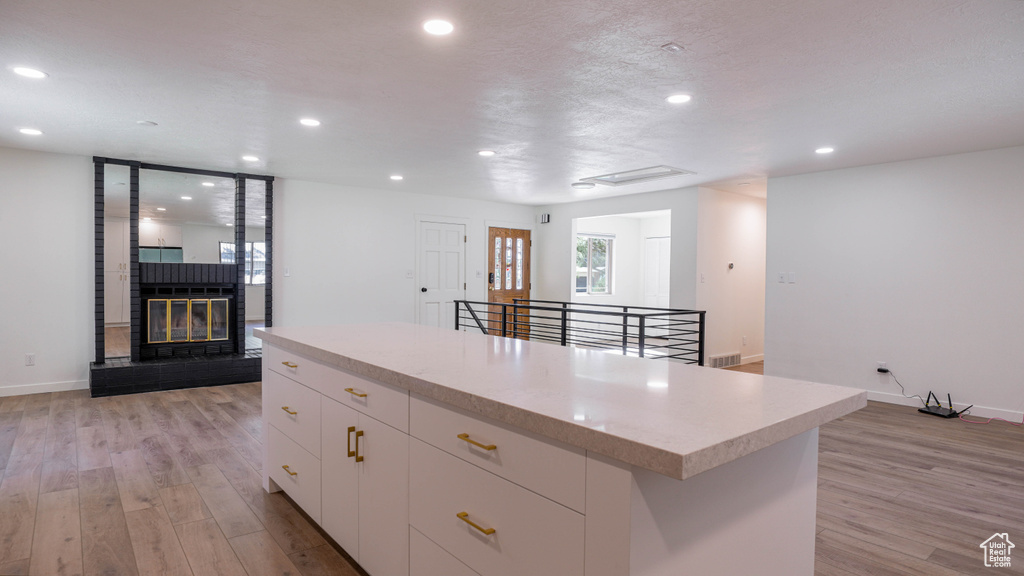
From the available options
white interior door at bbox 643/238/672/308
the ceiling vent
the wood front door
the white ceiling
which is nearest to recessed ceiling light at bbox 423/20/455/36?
the white ceiling

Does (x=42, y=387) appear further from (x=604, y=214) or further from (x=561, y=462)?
(x=604, y=214)

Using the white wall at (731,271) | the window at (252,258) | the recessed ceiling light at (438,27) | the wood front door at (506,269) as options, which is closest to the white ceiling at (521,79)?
the recessed ceiling light at (438,27)

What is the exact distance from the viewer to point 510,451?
1305mm

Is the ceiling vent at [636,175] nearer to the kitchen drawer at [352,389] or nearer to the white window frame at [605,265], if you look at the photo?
the white window frame at [605,265]

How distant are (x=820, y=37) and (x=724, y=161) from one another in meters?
2.78

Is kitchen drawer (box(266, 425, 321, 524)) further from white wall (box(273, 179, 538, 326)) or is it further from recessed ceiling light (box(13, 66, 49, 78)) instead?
white wall (box(273, 179, 538, 326))

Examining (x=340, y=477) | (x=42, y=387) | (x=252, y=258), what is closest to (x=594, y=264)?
(x=252, y=258)

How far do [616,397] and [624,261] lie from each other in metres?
9.01

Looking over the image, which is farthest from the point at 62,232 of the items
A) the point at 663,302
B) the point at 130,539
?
the point at 663,302

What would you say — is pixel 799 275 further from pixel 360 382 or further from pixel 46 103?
pixel 46 103

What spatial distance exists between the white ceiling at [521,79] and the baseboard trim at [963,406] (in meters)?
2.20

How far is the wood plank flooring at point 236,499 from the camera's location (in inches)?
86.4

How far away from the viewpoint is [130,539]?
7.69 ft

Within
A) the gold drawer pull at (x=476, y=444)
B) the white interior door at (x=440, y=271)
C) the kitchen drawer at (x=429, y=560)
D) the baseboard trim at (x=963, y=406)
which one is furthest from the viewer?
the white interior door at (x=440, y=271)
